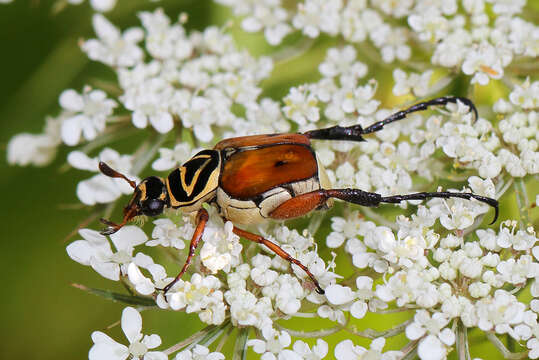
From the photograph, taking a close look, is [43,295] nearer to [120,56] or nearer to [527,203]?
[120,56]

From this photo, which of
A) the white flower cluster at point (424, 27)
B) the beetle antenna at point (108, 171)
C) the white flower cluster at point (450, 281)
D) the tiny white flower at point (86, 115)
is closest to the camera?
the white flower cluster at point (450, 281)

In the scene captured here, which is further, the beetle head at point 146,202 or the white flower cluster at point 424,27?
the white flower cluster at point 424,27

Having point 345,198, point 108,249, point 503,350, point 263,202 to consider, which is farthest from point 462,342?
point 108,249

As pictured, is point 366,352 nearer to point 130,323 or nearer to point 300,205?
point 300,205

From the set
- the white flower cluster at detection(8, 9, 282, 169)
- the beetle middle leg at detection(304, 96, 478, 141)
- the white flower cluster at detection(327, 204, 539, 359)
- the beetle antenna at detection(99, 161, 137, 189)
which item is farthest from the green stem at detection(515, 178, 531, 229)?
the beetle antenna at detection(99, 161, 137, 189)

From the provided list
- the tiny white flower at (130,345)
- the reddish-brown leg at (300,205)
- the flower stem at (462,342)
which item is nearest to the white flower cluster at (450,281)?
the flower stem at (462,342)

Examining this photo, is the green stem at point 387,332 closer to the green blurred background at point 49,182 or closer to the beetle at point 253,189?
the beetle at point 253,189
